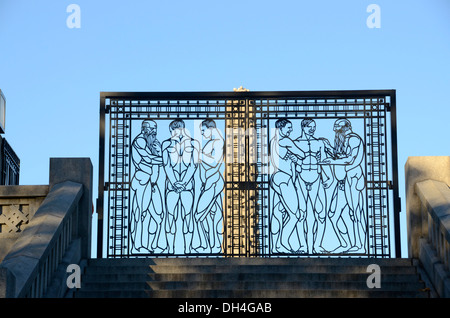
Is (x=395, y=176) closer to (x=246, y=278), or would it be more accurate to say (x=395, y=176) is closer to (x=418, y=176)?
(x=418, y=176)

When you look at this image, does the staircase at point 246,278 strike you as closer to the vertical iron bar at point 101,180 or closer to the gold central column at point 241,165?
the vertical iron bar at point 101,180

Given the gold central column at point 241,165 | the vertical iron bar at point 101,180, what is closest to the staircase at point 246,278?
the vertical iron bar at point 101,180

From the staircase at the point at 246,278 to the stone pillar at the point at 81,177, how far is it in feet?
1.75

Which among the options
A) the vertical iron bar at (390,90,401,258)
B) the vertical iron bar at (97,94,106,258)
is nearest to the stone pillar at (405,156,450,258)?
the vertical iron bar at (390,90,401,258)

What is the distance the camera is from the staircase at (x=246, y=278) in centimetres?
1078

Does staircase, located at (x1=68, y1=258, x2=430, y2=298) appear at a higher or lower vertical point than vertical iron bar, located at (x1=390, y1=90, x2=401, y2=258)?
lower

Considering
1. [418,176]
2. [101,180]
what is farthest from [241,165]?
[418,176]

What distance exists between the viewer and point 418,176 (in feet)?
40.5

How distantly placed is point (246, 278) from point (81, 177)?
2.67m

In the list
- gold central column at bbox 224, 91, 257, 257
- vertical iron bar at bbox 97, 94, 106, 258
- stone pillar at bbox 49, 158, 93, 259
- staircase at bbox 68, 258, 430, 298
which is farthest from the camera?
gold central column at bbox 224, 91, 257, 257

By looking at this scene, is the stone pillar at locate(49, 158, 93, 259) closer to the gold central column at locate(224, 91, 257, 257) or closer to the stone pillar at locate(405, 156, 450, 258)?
the gold central column at locate(224, 91, 257, 257)

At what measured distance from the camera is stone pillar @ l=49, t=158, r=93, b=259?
12.2 meters

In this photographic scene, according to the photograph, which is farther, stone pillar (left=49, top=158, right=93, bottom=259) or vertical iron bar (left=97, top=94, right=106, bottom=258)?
vertical iron bar (left=97, top=94, right=106, bottom=258)

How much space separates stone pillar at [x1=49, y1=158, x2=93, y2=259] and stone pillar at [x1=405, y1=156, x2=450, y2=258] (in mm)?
4227
